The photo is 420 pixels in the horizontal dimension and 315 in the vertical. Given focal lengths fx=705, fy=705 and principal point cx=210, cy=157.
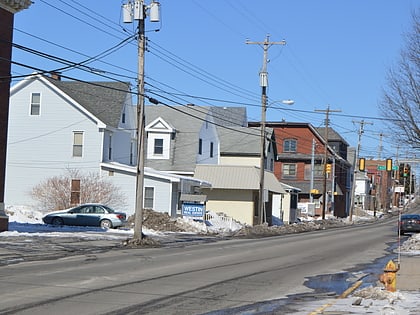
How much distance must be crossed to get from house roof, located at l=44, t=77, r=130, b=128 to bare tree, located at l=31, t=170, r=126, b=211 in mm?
4160

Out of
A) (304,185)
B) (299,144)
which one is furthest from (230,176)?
(299,144)

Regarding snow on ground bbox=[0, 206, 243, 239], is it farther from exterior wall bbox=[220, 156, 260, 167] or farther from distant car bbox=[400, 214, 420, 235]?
exterior wall bbox=[220, 156, 260, 167]

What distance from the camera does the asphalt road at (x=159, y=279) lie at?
39.0 feet

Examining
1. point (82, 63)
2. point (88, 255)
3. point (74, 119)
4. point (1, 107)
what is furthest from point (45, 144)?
point (88, 255)

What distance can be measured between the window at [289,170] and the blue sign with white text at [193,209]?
1788 inches

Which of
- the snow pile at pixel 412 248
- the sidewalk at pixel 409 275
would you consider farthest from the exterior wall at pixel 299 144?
the sidewalk at pixel 409 275

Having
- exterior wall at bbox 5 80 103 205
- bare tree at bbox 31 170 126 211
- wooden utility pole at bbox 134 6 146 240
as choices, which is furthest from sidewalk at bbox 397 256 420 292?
exterior wall at bbox 5 80 103 205

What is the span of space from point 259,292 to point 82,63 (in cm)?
1484

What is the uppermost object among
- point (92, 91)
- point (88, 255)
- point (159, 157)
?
point (92, 91)

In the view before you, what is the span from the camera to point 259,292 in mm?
14211

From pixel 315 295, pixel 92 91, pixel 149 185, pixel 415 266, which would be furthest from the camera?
pixel 92 91

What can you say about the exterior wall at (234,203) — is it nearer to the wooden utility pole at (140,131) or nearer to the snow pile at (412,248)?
the snow pile at (412,248)

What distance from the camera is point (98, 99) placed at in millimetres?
48812

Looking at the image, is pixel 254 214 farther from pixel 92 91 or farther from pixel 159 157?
pixel 92 91
